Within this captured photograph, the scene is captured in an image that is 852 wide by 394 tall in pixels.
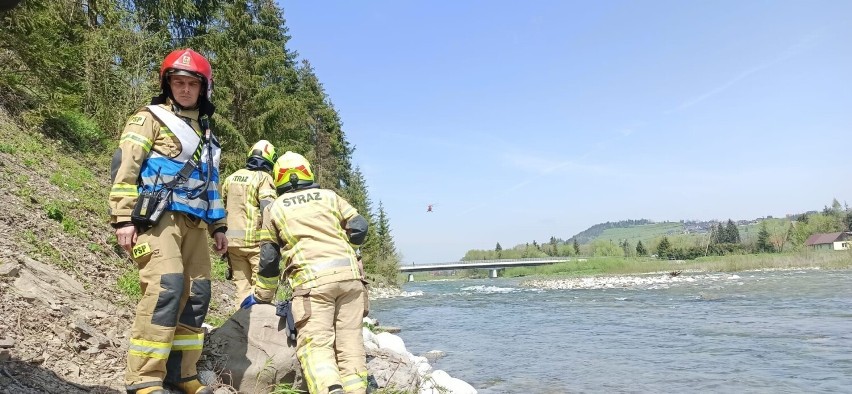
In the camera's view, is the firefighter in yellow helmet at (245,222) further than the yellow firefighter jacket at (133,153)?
Yes

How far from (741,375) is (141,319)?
8.15 metres

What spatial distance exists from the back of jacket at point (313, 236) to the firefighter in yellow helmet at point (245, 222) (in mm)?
1519

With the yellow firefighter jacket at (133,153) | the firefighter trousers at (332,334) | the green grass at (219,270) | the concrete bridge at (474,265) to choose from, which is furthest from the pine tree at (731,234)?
the yellow firefighter jacket at (133,153)

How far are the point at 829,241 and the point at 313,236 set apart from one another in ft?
400

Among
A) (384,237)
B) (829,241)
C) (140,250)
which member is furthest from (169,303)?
(829,241)

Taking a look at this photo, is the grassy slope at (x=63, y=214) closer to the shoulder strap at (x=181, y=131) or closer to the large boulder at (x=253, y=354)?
the large boulder at (x=253, y=354)

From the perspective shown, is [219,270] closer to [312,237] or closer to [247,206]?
[247,206]

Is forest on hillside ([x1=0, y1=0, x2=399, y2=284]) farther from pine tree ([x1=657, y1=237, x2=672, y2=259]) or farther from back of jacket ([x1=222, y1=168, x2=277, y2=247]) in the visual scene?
pine tree ([x1=657, y1=237, x2=672, y2=259])

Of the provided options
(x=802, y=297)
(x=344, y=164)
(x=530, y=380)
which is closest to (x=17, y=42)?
(x=530, y=380)

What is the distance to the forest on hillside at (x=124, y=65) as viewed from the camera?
997 cm

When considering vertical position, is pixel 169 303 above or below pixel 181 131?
below

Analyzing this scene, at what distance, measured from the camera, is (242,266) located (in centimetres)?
577

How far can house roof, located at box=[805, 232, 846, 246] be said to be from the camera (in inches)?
3808

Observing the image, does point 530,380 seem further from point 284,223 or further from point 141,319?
point 141,319
